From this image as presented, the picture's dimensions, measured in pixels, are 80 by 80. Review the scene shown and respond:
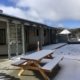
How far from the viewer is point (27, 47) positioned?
20016 mm

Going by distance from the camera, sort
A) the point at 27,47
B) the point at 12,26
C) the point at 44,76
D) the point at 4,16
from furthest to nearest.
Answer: the point at 27,47, the point at 12,26, the point at 4,16, the point at 44,76

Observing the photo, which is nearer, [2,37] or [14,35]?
[14,35]

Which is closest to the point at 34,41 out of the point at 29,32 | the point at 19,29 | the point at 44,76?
the point at 29,32

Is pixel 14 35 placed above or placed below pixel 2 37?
above

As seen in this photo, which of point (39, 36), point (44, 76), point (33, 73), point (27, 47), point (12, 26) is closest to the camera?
point (44, 76)

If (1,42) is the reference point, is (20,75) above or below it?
below

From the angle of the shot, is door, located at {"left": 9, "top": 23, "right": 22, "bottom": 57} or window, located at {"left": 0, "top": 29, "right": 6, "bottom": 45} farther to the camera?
window, located at {"left": 0, "top": 29, "right": 6, "bottom": 45}

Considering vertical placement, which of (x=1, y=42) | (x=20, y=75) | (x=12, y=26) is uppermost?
(x=12, y=26)

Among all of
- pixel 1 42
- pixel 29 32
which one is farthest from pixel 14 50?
pixel 29 32

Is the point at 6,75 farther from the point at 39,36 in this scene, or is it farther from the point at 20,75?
the point at 39,36

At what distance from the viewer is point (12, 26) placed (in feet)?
52.1

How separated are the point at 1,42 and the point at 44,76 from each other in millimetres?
9515

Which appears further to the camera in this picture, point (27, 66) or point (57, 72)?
point (57, 72)

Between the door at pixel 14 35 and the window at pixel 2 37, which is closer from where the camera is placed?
the door at pixel 14 35
